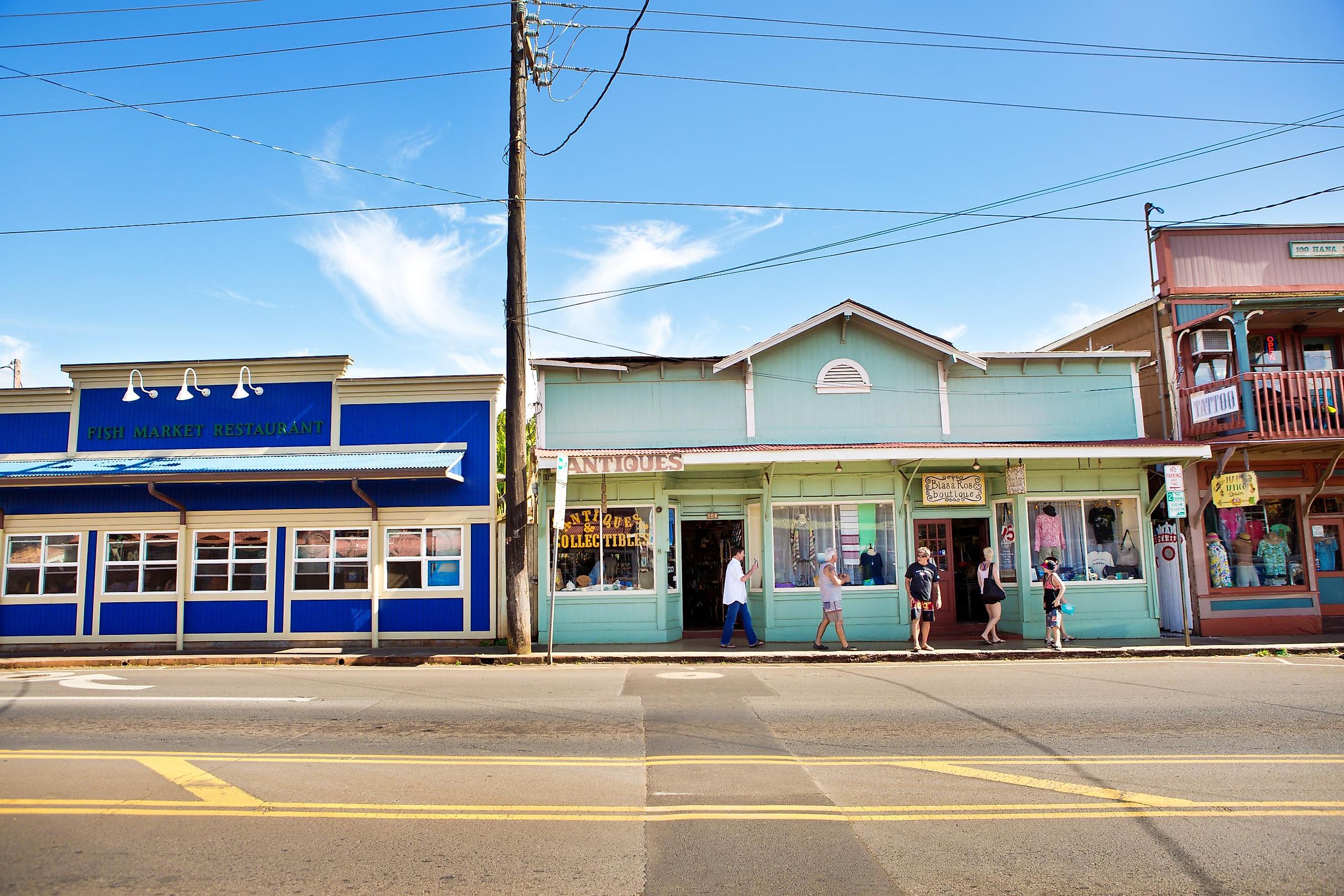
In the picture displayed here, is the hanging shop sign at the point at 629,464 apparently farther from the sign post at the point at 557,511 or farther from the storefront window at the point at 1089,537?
the storefront window at the point at 1089,537

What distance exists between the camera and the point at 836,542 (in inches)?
650

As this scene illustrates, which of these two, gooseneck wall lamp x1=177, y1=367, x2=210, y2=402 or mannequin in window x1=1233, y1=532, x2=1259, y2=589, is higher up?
gooseneck wall lamp x1=177, y1=367, x2=210, y2=402

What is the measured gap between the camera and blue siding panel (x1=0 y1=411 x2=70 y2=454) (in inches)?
684

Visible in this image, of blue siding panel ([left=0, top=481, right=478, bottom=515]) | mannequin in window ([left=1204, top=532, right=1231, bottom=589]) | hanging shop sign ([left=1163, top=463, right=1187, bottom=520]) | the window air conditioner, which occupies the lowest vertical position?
mannequin in window ([left=1204, top=532, right=1231, bottom=589])

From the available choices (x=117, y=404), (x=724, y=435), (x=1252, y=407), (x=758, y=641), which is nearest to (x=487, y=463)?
(x=724, y=435)

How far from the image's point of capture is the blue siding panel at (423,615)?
16.4 m

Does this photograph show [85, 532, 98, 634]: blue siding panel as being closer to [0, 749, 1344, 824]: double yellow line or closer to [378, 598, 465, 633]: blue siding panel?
[378, 598, 465, 633]: blue siding panel

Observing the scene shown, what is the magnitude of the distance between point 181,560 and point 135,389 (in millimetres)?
3664

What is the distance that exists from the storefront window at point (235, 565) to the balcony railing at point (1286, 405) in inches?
729

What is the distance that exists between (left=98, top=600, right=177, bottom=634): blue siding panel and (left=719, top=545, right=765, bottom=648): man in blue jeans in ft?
34.8

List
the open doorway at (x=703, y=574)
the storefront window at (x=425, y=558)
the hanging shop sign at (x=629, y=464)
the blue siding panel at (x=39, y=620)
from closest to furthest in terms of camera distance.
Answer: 1. the hanging shop sign at (x=629, y=464)
2. the storefront window at (x=425, y=558)
3. the blue siding panel at (x=39, y=620)
4. the open doorway at (x=703, y=574)

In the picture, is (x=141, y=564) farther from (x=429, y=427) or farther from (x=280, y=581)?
(x=429, y=427)

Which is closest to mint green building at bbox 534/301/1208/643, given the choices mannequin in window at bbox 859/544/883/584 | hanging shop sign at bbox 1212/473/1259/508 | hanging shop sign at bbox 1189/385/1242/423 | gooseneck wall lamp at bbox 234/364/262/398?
mannequin in window at bbox 859/544/883/584

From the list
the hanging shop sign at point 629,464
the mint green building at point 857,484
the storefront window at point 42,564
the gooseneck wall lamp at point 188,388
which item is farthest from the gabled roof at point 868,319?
the storefront window at point 42,564
